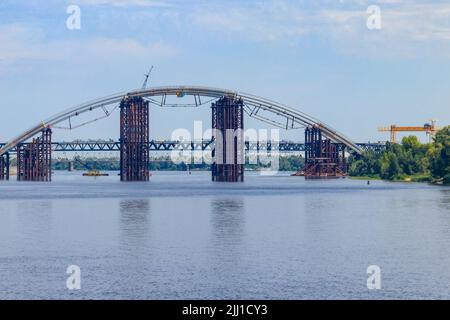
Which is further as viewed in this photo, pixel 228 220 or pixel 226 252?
pixel 228 220

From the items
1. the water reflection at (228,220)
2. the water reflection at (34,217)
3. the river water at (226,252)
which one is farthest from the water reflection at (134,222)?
the water reflection at (34,217)

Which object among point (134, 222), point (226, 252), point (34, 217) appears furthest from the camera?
point (34, 217)

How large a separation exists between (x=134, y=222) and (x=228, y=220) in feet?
31.4

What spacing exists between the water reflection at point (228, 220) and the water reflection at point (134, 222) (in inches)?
245

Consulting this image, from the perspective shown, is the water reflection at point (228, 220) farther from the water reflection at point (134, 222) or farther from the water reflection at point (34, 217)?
the water reflection at point (34, 217)

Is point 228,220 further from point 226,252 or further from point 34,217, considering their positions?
point 226,252

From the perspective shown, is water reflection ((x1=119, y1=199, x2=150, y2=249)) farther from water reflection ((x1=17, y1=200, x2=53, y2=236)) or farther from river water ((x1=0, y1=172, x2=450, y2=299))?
water reflection ((x1=17, y1=200, x2=53, y2=236))

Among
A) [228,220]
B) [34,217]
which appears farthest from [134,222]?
[34,217]

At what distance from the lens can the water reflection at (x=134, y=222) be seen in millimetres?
75062

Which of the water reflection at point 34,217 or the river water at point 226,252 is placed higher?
the water reflection at point 34,217

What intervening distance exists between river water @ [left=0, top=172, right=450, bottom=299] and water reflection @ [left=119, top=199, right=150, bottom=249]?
10 cm

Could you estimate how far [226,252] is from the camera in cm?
6781

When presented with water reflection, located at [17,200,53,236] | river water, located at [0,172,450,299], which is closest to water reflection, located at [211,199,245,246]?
river water, located at [0,172,450,299]

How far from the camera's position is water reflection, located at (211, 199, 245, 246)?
7781 centimetres
